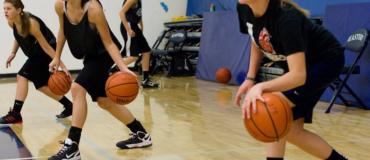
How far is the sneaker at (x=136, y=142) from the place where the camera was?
378cm

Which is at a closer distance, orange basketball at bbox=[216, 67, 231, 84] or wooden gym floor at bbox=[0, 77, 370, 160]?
wooden gym floor at bbox=[0, 77, 370, 160]

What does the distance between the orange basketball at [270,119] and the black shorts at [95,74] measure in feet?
5.00

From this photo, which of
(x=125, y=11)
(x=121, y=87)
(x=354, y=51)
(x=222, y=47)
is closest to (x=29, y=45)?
(x=121, y=87)

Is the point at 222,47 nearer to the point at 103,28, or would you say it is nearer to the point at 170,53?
the point at 170,53

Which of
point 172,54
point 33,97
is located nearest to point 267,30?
point 33,97

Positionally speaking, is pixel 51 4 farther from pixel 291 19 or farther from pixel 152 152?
pixel 291 19

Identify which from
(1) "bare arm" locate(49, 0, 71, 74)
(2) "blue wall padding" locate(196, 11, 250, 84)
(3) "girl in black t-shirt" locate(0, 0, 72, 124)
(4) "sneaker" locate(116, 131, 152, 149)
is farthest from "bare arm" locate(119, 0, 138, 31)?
(4) "sneaker" locate(116, 131, 152, 149)

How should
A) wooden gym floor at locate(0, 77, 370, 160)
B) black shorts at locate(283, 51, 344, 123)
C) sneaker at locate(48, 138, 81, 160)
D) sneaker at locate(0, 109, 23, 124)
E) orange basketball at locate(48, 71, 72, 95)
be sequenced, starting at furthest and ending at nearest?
sneaker at locate(0, 109, 23, 124) < orange basketball at locate(48, 71, 72, 95) < wooden gym floor at locate(0, 77, 370, 160) < sneaker at locate(48, 138, 81, 160) < black shorts at locate(283, 51, 344, 123)

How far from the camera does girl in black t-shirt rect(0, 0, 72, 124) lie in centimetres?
456

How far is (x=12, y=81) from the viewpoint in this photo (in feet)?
31.3

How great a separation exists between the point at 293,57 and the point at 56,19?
9.06 metres

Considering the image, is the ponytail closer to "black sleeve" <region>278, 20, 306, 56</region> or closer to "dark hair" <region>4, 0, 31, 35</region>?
"dark hair" <region>4, 0, 31, 35</region>

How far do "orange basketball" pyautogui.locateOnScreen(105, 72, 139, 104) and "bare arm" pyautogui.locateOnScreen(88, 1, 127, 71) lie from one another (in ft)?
0.24

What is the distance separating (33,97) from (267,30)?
5.43 metres
